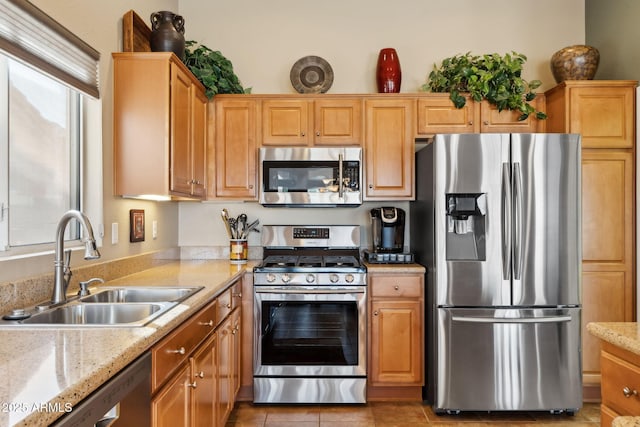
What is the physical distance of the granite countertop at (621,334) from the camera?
1146 mm

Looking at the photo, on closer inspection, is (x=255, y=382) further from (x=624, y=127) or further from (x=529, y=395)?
(x=624, y=127)

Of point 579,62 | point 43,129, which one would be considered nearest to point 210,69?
point 43,129

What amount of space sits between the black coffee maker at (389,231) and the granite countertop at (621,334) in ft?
5.69


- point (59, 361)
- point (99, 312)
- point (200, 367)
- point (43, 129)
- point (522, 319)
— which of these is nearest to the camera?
point (59, 361)

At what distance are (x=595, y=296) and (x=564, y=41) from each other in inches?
80.3

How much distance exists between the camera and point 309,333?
2695 millimetres

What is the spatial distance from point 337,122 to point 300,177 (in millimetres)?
486

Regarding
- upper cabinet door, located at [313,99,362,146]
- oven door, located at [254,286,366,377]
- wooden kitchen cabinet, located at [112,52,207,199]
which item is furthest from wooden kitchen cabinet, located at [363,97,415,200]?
wooden kitchen cabinet, located at [112,52,207,199]

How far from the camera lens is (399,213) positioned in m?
3.04

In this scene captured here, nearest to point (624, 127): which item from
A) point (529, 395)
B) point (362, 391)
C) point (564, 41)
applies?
point (564, 41)

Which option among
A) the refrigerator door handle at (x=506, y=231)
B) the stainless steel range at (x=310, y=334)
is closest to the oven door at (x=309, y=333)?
the stainless steel range at (x=310, y=334)

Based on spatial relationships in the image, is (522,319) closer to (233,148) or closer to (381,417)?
(381,417)

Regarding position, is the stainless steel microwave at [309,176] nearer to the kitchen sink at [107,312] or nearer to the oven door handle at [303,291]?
the oven door handle at [303,291]

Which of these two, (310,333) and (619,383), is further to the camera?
(310,333)
